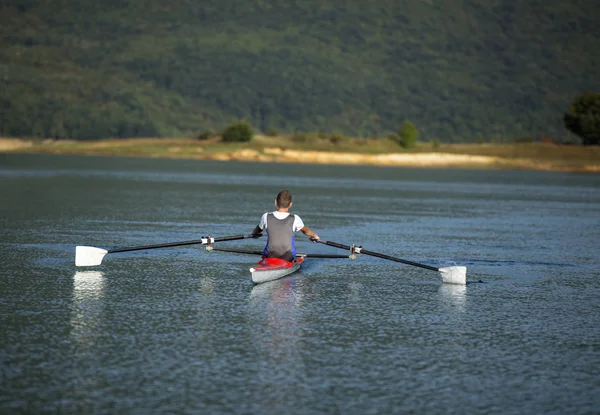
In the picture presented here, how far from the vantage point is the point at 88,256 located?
19.0 metres

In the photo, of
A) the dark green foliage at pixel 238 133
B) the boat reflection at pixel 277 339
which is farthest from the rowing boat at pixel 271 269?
the dark green foliage at pixel 238 133

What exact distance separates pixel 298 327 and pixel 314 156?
122 metres

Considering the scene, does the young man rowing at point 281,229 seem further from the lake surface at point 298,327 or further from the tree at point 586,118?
the tree at point 586,118

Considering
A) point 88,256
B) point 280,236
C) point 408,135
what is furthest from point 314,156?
point 280,236

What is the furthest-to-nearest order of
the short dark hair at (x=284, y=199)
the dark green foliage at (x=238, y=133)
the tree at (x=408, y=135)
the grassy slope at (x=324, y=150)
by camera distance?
the tree at (x=408, y=135), the dark green foliage at (x=238, y=133), the grassy slope at (x=324, y=150), the short dark hair at (x=284, y=199)

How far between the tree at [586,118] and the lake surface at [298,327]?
12734 centimetres

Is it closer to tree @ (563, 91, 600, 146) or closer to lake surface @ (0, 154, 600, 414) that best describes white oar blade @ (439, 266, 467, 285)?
lake surface @ (0, 154, 600, 414)

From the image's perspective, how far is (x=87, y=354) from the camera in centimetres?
1142

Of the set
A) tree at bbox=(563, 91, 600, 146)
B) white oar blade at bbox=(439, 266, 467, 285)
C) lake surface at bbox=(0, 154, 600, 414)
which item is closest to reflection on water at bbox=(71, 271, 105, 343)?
lake surface at bbox=(0, 154, 600, 414)

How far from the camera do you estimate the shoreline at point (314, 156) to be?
129 meters

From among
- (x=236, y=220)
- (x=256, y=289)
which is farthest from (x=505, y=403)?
(x=236, y=220)

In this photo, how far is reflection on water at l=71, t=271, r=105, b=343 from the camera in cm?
1264

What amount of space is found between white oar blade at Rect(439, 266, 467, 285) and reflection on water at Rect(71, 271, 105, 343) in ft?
20.1

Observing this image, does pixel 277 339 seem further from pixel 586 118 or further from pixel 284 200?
pixel 586 118
